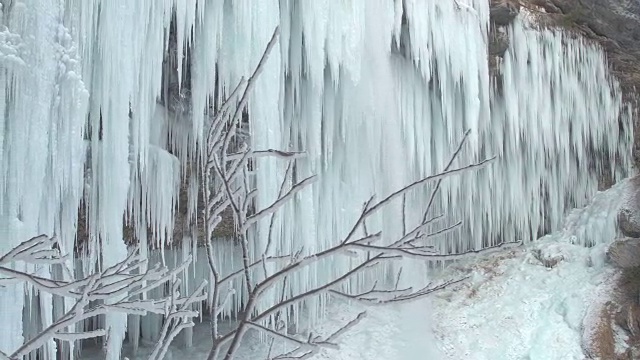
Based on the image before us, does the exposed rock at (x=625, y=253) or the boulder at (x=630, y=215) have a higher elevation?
the boulder at (x=630, y=215)

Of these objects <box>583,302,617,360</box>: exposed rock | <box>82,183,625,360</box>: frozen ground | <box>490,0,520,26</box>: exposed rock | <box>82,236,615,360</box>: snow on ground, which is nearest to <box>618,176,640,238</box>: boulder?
<box>82,183,625,360</box>: frozen ground

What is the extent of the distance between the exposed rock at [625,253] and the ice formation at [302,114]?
1.24m

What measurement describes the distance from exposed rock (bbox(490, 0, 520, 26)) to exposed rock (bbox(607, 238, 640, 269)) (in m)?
2.65

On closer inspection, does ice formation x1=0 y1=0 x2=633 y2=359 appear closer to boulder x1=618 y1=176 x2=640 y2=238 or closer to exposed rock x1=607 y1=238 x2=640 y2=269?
boulder x1=618 y1=176 x2=640 y2=238

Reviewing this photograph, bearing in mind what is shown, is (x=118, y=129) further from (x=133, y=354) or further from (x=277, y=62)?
(x=133, y=354)

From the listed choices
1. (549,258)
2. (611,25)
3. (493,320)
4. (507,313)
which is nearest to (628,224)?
(549,258)

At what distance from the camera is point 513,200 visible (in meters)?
7.98

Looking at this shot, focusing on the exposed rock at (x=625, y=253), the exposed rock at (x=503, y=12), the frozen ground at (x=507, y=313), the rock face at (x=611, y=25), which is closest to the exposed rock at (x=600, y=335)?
the frozen ground at (x=507, y=313)

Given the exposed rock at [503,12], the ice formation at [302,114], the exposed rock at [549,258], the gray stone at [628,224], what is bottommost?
the exposed rock at [549,258]

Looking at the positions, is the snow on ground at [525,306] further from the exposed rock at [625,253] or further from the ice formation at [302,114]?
the ice formation at [302,114]

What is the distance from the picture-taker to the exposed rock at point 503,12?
23.0ft

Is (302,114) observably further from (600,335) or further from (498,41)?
(600,335)

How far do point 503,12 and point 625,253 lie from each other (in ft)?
9.36

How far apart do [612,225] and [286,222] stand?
403 cm
